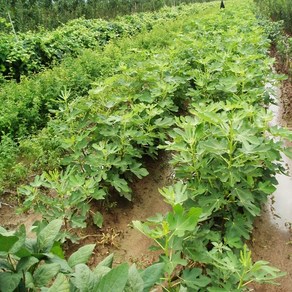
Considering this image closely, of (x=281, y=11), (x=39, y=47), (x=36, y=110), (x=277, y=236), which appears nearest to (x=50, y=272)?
(x=277, y=236)

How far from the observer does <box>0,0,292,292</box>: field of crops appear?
1.34m

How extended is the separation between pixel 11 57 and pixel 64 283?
7.41 meters

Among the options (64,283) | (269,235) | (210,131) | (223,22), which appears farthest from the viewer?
(223,22)

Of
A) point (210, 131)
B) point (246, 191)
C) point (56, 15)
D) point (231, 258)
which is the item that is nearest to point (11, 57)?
point (210, 131)

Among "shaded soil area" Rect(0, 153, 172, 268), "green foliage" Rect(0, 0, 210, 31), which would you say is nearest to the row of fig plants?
"shaded soil area" Rect(0, 153, 172, 268)

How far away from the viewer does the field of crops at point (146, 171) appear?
134 centimetres

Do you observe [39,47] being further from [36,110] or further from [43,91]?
[36,110]

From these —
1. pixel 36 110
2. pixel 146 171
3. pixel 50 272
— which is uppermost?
pixel 50 272

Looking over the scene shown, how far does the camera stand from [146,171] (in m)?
3.67

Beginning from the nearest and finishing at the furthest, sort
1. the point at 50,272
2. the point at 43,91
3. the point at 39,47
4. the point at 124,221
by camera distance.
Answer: the point at 50,272, the point at 124,221, the point at 43,91, the point at 39,47

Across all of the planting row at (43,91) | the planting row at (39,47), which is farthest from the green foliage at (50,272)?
the planting row at (39,47)

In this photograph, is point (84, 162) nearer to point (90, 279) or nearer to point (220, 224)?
point (220, 224)

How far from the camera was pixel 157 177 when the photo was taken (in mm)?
4441

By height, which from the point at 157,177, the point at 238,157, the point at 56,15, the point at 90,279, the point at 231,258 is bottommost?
the point at 157,177
